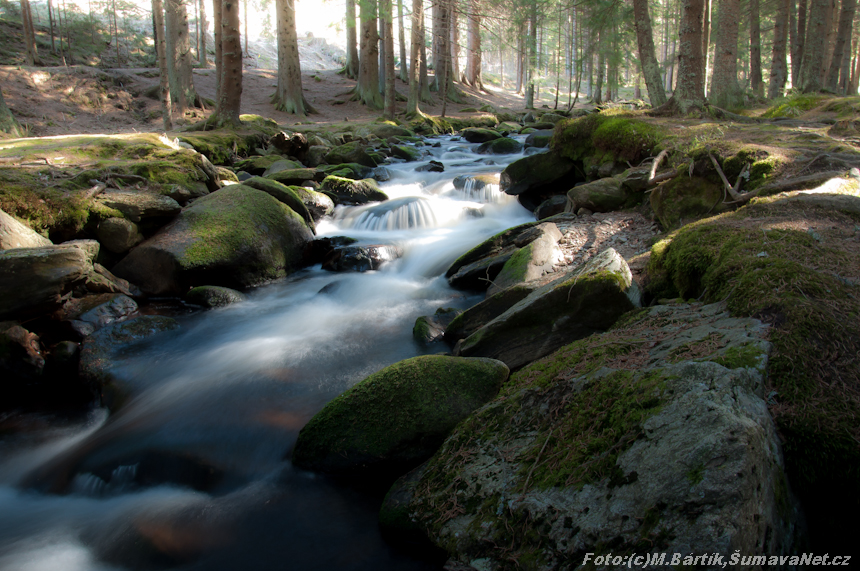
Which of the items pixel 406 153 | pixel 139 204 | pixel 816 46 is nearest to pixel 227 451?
pixel 139 204

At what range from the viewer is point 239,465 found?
3875 mm

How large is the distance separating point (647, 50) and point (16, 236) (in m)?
13.2

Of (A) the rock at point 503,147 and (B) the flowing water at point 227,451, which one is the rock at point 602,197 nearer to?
(B) the flowing water at point 227,451

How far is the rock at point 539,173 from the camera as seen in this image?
9883mm

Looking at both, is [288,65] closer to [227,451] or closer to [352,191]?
[352,191]

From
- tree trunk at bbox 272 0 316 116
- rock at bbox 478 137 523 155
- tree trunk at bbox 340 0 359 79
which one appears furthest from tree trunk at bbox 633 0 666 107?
tree trunk at bbox 340 0 359 79

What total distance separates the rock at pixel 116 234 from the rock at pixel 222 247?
17 centimetres

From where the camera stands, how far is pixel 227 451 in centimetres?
402

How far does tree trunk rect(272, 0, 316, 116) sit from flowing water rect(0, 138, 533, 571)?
17.7m

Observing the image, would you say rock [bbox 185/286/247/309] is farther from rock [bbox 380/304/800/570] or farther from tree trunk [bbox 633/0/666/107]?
tree trunk [bbox 633/0/666/107]

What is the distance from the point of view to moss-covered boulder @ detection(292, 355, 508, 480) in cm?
329

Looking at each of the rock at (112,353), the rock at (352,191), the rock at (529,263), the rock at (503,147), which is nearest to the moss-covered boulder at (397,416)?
the rock at (529,263)

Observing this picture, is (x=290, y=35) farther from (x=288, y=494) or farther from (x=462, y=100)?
(x=288, y=494)

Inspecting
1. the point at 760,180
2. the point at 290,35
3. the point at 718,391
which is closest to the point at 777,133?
the point at 760,180
